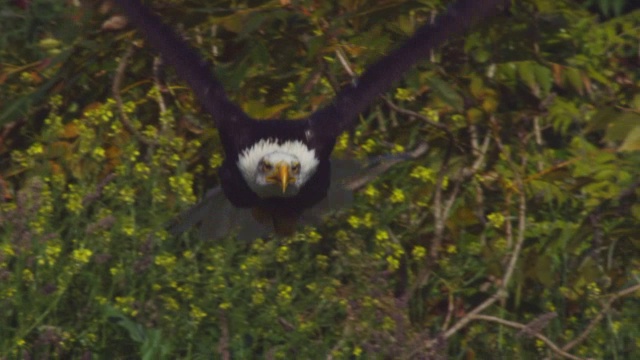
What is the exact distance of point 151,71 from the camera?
266 inches

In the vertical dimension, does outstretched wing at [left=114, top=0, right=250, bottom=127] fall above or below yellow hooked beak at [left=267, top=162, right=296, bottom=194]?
above

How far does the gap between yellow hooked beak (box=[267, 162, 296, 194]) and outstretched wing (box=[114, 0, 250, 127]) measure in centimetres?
28

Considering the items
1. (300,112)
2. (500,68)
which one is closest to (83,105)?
(300,112)

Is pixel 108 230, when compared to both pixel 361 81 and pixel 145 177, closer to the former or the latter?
pixel 145 177

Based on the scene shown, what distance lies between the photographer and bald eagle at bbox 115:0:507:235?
210 inches

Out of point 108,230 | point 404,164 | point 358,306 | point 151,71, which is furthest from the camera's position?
point 151,71

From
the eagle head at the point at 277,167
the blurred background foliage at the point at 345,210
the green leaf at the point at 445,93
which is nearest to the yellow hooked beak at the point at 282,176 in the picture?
the eagle head at the point at 277,167

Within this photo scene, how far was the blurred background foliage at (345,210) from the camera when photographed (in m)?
5.51

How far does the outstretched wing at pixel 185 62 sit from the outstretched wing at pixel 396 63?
0.25 m

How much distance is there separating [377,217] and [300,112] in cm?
48

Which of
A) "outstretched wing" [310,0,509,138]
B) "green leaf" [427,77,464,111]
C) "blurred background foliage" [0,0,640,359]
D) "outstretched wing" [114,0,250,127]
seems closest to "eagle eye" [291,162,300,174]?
"outstretched wing" [310,0,509,138]

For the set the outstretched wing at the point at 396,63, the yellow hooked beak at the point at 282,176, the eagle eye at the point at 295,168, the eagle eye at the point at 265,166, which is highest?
the outstretched wing at the point at 396,63

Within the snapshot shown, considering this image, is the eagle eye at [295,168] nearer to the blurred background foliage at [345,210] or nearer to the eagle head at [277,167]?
the eagle head at [277,167]

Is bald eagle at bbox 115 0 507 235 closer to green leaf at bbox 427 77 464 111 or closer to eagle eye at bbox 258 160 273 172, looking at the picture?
eagle eye at bbox 258 160 273 172
